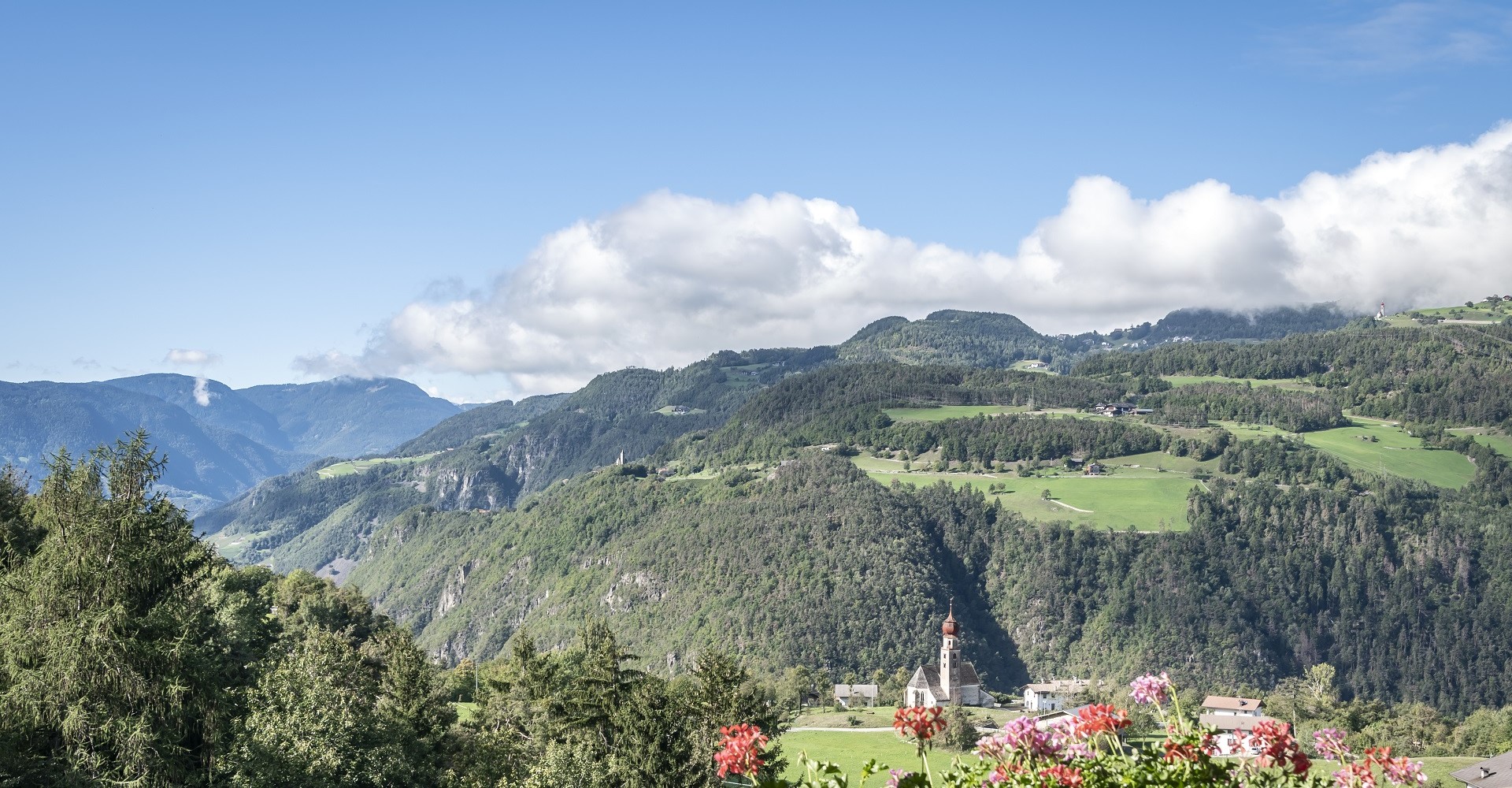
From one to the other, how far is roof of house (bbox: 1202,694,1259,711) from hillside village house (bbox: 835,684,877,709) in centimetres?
4514

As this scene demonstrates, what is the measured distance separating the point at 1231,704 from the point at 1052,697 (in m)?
34.4

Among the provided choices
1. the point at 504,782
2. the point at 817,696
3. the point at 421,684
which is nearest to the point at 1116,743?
the point at 504,782

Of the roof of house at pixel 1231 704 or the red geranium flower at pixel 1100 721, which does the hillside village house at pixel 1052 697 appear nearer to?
the roof of house at pixel 1231 704

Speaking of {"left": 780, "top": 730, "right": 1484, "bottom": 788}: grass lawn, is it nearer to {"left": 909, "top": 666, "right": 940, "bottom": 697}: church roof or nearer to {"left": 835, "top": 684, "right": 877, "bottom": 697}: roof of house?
{"left": 909, "top": 666, "right": 940, "bottom": 697}: church roof

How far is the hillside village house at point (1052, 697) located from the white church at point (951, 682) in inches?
311

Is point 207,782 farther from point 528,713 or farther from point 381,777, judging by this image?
point 528,713

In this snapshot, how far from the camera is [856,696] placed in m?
166

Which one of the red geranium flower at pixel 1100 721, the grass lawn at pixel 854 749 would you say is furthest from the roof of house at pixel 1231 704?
the red geranium flower at pixel 1100 721

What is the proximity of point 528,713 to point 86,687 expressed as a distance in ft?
137

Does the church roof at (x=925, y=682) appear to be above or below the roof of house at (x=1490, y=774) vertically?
below

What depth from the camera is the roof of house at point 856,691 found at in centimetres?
16875

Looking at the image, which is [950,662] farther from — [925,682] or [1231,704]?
[1231,704]

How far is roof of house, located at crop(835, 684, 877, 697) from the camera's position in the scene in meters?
169

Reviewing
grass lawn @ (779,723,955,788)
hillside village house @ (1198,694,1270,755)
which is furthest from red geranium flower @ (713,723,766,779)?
hillside village house @ (1198,694,1270,755)
